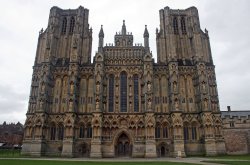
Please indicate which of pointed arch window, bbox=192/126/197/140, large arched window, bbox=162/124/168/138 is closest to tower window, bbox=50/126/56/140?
large arched window, bbox=162/124/168/138

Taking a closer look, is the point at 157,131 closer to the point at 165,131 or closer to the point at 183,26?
the point at 165,131

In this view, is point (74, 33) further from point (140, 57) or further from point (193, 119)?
point (193, 119)

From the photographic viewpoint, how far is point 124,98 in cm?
5600

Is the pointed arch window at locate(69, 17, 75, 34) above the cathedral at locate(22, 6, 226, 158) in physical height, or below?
above

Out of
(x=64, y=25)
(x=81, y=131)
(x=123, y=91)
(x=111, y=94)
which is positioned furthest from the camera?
(x=64, y=25)

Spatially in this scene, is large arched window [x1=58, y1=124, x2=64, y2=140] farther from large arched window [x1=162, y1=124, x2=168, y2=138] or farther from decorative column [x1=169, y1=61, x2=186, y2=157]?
decorative column [x1=169, y1=61, x2=186, y2=157]

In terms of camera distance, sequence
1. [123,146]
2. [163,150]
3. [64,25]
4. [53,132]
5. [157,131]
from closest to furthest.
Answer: [163,150] < [157,131] < [123,146] < [53,132] < [64,25]

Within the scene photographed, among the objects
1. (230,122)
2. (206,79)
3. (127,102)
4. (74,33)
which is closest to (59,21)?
(74,33)

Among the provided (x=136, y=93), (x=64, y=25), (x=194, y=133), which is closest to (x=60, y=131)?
(x=136, y=93)

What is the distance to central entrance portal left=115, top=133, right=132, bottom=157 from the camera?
174 ft

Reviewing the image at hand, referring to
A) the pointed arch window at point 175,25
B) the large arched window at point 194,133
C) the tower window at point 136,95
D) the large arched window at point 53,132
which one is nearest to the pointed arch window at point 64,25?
the tower window at point 136,95

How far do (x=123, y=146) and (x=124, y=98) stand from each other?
35.2 feet

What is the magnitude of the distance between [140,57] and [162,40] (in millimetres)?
8161

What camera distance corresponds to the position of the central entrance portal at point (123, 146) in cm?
5306
